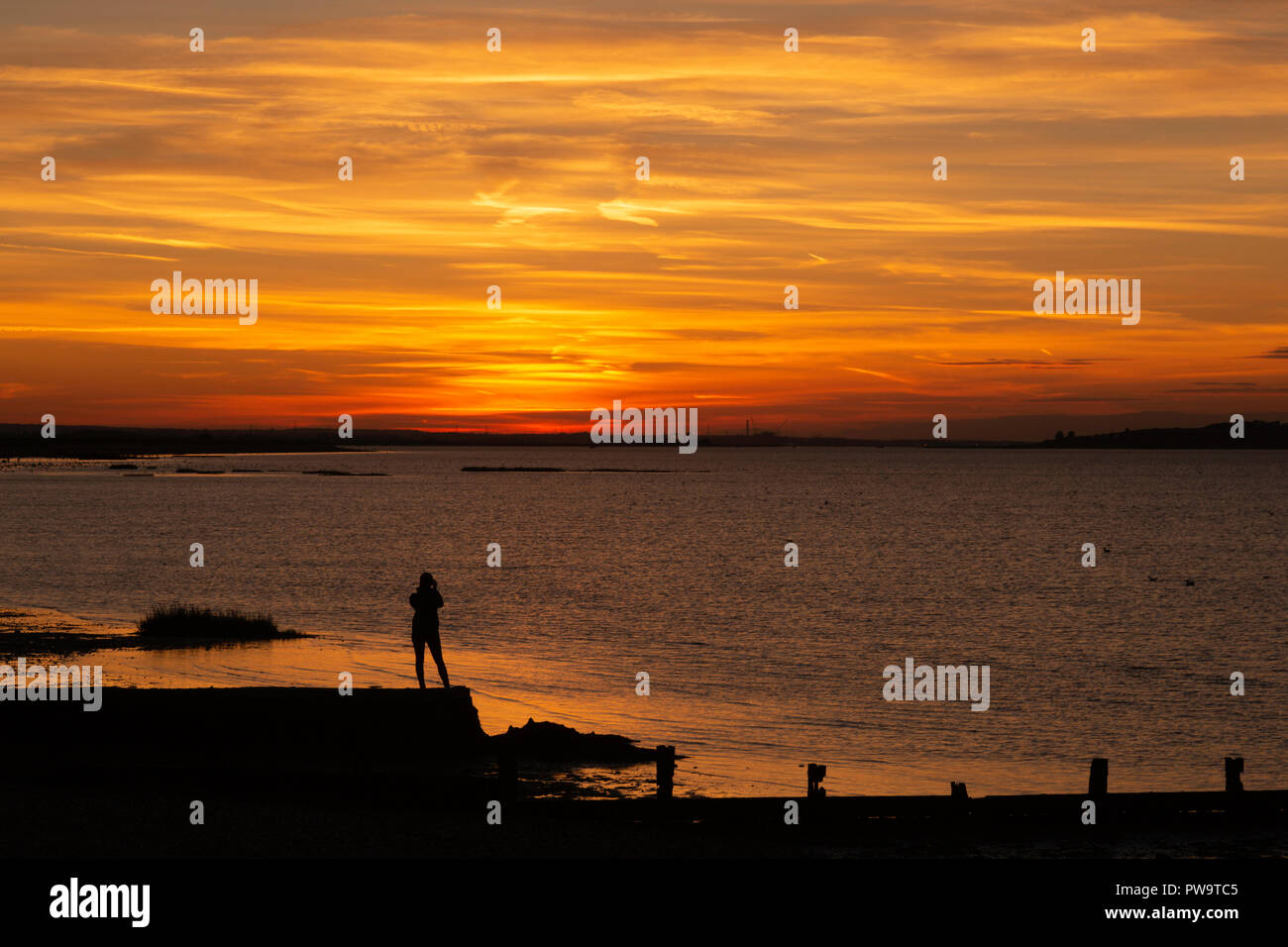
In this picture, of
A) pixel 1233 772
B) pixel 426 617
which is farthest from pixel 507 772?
pixel 1233 772

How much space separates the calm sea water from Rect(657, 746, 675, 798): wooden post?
602 centimetres

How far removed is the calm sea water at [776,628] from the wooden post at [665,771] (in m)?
6.02

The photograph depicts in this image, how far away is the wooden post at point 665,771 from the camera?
64.6ft

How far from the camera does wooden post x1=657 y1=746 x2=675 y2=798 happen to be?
19698 mm

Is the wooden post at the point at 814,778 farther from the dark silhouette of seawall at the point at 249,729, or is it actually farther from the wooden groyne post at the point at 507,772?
the dark silhouette of seawall at the point at 249,729

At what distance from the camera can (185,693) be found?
82.0ft

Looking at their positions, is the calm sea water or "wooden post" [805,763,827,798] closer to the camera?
"wooden post" [805,763,827,798]

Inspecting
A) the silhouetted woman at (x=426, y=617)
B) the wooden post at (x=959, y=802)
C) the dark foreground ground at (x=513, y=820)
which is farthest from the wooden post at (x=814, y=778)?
the silhouetted woman at (x=426, y=617)

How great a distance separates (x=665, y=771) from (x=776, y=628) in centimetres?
3881

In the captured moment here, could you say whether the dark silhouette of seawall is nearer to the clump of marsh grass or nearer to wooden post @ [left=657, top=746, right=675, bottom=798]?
wooden post @ [left=657, top=746, right=675, bottom=798]

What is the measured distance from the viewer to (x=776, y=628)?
58.3 metres

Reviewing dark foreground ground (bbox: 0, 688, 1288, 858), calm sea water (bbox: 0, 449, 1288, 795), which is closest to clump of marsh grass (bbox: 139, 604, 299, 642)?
calm sea water (bbox: 0, 449, 1288, 795)
